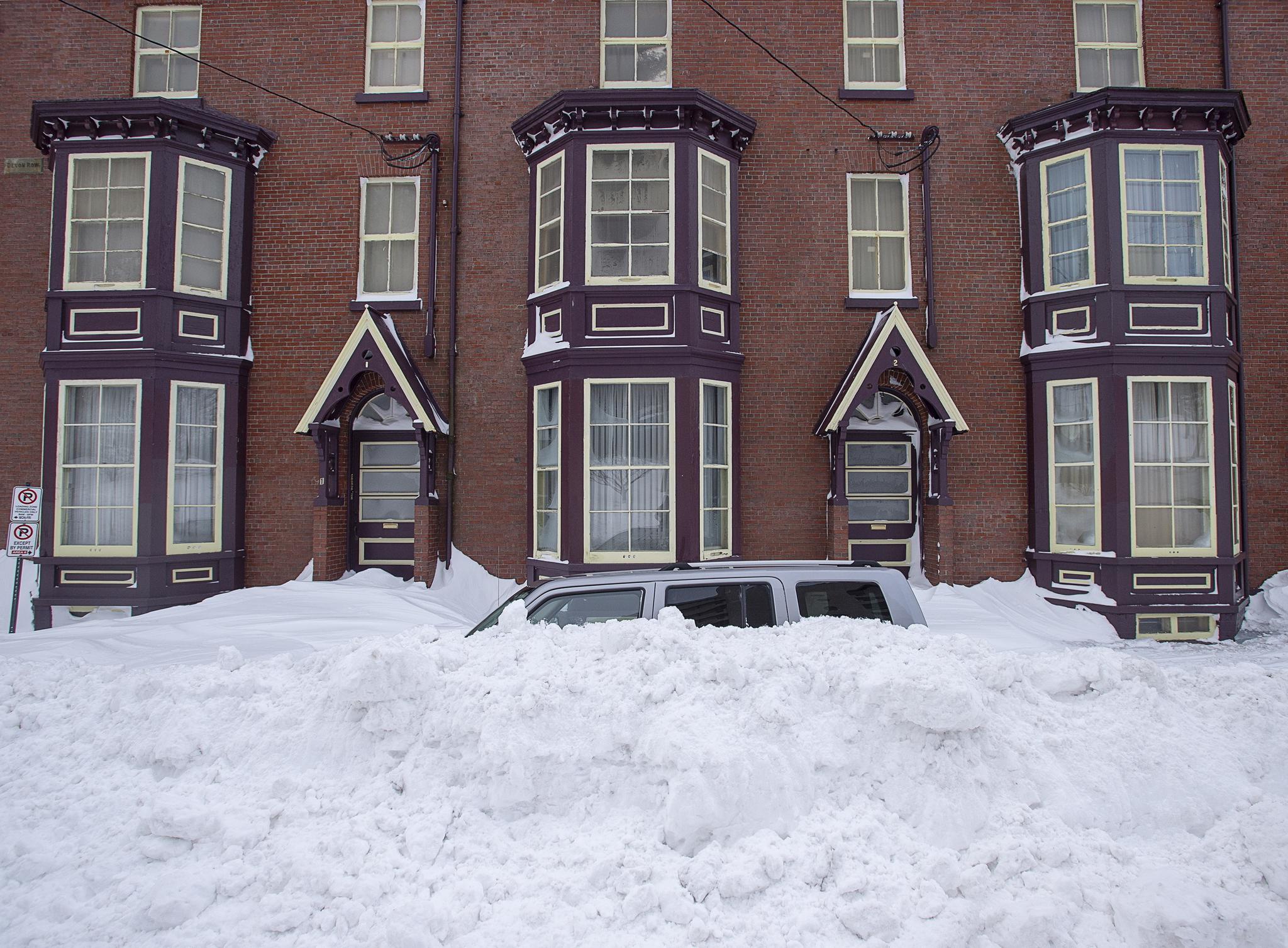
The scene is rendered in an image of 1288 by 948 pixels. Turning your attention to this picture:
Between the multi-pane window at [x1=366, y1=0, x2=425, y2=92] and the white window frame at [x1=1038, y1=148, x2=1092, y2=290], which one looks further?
the multi-pane window at [x1=366, y1=0, x2=425, y2=92]

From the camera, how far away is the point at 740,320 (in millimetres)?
11914

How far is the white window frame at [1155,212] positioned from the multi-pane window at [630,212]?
701 cm

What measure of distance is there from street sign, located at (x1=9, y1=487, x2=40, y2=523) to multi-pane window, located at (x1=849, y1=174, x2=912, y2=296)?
1222 cm

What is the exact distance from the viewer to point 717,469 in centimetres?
1143

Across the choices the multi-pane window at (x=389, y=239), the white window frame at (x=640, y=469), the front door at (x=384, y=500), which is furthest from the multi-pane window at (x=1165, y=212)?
the front door at (x=384, y=500)

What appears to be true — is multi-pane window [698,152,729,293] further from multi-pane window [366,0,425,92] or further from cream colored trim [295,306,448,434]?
multi-pane window [366,0,425,92]

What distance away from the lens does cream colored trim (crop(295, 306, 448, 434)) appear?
11.2 m

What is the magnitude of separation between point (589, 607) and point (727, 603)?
42.2 inches

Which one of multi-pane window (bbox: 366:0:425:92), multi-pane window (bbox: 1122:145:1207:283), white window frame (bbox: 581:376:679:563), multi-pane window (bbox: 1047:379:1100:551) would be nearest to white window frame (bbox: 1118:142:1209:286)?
multi-pane window (bbox: 1122:145:1207:283)

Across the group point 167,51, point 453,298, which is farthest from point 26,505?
point 167,51

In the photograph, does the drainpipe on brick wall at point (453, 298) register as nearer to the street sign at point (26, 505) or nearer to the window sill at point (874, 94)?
the street sign at point (26, 505)

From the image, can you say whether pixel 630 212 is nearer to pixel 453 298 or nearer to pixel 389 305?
pixel 453 298

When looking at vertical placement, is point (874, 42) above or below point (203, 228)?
above

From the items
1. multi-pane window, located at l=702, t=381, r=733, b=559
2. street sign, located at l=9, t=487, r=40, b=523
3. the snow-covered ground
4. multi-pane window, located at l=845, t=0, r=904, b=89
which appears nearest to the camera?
the snow-covered ground
